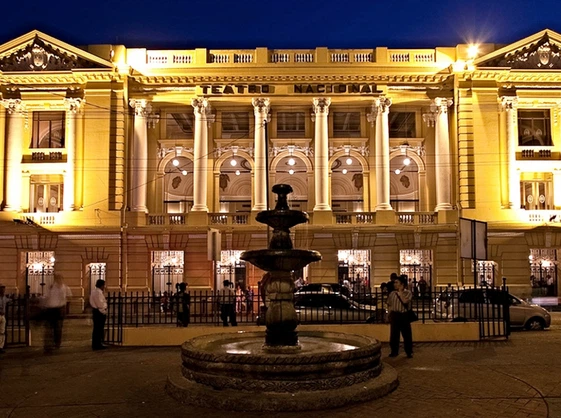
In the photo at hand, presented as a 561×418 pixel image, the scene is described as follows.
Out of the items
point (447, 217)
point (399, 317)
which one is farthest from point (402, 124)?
point (399, 317)

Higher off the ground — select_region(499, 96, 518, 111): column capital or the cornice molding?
the cornice molding

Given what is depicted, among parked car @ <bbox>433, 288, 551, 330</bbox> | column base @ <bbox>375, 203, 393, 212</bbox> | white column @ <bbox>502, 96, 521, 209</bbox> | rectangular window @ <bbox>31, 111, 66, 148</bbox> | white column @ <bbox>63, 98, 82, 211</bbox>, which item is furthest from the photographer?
rectangular window @ <bbox>31, 111, 66, 148</bbox>

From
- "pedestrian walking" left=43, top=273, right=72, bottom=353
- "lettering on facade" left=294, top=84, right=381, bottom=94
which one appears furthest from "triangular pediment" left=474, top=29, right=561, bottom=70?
"pedestrian walking" left=43, top=273, right=72, bottom=353

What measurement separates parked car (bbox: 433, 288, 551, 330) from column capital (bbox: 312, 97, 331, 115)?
16992 millimetres

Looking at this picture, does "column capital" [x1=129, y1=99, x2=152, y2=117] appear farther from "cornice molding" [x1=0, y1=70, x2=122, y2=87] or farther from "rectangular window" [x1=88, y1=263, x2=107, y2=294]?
"rectangular window" [x1=88, y1=263, x2=107, y2=294]

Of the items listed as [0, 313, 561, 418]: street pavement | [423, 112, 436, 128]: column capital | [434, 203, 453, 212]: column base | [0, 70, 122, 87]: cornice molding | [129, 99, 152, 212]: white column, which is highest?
[0, 70, 122, 87]: cornice molding

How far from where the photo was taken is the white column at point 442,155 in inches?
1369

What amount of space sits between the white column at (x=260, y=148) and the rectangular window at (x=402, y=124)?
7689 mm

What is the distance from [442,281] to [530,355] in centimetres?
1968

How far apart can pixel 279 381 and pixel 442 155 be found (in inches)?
1087

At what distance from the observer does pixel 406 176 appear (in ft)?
126

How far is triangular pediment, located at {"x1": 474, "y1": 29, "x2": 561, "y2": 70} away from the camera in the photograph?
1340 inches

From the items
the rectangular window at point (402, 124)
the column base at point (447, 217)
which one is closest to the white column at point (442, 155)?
the column base at point (447, 217)

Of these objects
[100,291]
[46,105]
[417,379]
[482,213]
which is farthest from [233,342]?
[46,105]
